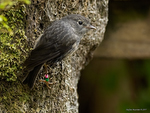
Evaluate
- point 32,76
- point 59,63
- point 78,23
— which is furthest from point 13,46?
point 78,23

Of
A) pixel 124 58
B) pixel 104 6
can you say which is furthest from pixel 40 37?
pixel 124 58

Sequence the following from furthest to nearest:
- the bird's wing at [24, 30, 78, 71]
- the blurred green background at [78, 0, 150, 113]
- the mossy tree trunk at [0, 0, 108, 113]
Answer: the blurred green background at [78, 0, 150, 113] → the mossy tree trunk at [0, 0, 108, 113] → the bird's wing at [24, 30, 78, 71]

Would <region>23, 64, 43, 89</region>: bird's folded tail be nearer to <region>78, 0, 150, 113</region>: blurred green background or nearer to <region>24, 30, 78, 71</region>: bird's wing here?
<region>24, 30, 78, 71</region>: bird's wing

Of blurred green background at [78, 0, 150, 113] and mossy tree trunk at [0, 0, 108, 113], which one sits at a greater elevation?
mossy tree trunk at [0, 0, 108, 113]

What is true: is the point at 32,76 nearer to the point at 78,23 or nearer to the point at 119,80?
the point at 78,23

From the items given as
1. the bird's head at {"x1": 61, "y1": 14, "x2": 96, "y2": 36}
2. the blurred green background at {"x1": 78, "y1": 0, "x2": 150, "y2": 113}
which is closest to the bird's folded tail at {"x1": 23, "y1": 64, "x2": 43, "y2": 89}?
the bird's head at {"x1": 61, "y1": 14, "x2": 96, "y2": 36}

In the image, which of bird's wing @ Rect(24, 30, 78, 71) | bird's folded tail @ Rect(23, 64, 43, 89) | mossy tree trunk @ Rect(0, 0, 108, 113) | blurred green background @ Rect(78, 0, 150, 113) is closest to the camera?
bird's wing @ Rect(24, 30, 78, 71)
